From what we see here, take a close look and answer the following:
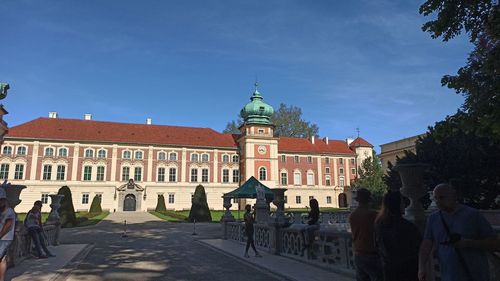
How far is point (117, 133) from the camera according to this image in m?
52.1

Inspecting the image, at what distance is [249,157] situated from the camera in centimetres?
5281

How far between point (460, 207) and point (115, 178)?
50.3m

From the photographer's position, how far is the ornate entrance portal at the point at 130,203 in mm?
48750

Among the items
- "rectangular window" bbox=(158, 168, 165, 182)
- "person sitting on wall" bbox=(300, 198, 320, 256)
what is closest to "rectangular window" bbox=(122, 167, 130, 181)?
"rectangular window" bbox=(158, 168, 165, 182)

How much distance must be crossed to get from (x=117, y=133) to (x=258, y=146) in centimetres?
2033

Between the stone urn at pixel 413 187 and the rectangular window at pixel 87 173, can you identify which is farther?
the rectangular window at pixel 87 173

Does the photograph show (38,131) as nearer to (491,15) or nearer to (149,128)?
(149,128)

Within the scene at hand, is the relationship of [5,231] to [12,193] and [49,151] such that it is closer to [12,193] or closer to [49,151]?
[12,193]

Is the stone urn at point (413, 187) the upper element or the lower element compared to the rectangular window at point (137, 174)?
lower

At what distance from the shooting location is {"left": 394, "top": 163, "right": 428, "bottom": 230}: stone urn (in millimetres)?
7086

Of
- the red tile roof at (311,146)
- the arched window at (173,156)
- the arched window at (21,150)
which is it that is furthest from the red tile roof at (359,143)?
the arched window at (21,150)

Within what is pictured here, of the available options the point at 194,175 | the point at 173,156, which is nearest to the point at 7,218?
the point at 173,156

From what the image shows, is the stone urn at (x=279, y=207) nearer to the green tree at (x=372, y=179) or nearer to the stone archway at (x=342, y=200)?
the green tree at (x=372, y=179)

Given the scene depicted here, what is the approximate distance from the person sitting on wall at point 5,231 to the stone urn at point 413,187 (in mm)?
7324
